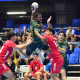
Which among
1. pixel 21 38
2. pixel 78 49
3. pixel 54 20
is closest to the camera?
pixel 78 49

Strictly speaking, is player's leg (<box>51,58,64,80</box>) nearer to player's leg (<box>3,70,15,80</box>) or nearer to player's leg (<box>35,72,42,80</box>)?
player's leg (<box>35,72,42,80</box>)

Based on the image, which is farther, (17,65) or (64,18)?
(64,18)

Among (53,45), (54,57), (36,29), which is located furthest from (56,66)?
(36,29)

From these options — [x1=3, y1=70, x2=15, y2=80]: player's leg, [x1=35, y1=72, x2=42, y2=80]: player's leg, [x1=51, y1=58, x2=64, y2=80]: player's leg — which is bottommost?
[x1=35, y1=72, x2=42, y2=80]: player's leg

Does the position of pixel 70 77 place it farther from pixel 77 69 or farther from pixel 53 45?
pixel 53 45

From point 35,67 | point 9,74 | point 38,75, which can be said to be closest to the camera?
point 9,74

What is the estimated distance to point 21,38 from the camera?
8891 mm

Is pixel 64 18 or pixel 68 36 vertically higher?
pixel 64 18

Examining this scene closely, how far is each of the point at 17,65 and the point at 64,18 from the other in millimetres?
6595

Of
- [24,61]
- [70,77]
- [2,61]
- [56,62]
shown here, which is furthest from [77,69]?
[2,61]

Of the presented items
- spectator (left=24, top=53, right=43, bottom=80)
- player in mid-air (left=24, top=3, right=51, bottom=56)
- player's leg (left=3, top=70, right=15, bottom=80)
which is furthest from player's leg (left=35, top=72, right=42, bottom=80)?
player's leg (left=3, top=70, right=15, bottom=80)

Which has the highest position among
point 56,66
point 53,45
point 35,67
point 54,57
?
point 53,45

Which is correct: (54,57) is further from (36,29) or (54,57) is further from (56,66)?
(36,29)

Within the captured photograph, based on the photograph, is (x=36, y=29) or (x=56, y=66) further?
(x=36, y=29)
